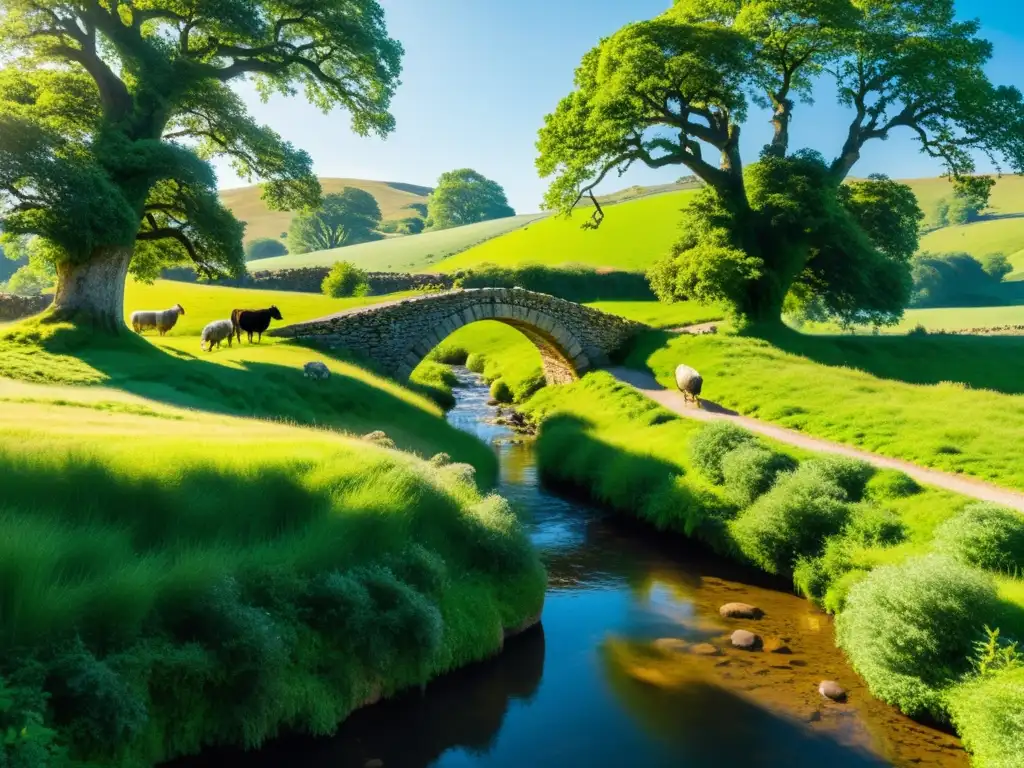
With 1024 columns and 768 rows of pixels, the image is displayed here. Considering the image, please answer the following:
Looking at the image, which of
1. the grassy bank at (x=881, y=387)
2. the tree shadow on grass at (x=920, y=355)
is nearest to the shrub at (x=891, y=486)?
the grassy bank at (x=881, y=387)

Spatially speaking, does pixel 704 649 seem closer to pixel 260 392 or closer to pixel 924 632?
pixel 924 632

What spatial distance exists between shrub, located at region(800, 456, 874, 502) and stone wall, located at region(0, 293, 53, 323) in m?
43.7

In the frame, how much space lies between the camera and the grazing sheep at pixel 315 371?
87.8ft

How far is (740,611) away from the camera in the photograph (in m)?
15.7

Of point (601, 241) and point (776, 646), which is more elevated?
point (601, 241)

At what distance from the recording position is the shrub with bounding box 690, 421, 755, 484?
21.6 m

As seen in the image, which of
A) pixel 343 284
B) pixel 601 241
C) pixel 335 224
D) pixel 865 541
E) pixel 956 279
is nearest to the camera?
pixel 865 541

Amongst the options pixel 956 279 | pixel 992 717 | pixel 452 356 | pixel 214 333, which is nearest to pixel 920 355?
pixel 452 356

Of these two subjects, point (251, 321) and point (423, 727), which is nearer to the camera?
point (423, 727)

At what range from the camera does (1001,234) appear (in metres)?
112

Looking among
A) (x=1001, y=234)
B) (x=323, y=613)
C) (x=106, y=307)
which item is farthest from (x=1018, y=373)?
(x=1001, y=234)

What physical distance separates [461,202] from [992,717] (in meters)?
146

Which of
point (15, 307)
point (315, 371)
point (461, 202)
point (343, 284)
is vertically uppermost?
point (461, 202)

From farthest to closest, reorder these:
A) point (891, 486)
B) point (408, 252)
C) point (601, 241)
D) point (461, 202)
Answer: point (461, 202) → point (408, 252) → point (601, 241) → point (891, 486)
